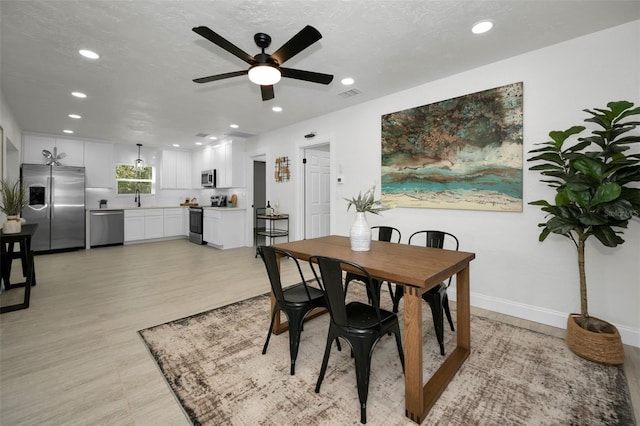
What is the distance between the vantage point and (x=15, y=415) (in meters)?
1.60

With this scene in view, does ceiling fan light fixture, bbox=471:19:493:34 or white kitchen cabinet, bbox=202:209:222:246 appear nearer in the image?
ceiling fan light fixture, bbox=471:19:493:34

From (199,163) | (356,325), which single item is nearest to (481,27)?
(356,325)

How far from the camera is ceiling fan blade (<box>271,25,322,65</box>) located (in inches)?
71.7

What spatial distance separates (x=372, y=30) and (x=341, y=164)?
2256 mm

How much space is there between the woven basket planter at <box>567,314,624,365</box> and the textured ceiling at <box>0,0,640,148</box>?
98.3 inches

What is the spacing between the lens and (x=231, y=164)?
6.63 metres

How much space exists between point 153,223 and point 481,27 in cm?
811

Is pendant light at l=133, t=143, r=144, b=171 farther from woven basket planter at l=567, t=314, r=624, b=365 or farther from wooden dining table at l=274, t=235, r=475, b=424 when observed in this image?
woven basket planter at l=567, t=314, r=624, b=365

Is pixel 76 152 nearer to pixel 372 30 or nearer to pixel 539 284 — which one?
pixel 372 30

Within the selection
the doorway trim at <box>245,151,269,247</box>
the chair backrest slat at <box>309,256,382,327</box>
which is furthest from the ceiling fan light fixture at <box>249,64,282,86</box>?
the doorway trim at <box>245,151,269,247</box>

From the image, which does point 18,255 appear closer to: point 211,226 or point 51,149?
point 211,226

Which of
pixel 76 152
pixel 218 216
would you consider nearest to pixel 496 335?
pixel 218 216

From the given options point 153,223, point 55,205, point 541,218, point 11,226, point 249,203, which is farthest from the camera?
point 153,223

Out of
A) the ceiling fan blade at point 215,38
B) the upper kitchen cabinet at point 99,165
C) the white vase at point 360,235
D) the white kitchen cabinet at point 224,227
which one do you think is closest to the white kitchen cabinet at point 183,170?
the upper kitchen cabinet at point 99,165
